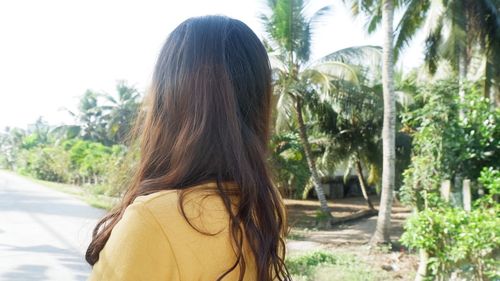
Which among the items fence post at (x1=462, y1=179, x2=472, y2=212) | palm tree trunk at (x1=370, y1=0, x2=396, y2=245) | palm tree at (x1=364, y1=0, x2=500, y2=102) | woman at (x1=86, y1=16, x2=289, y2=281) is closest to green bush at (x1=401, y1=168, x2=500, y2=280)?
fence post at (x1=462, y1=179, x2=472, y2=212)

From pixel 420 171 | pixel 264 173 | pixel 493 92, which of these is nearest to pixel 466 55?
pixel 493 92

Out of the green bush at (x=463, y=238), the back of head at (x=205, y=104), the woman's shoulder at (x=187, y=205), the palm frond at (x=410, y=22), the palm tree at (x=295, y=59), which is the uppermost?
the palm frond at (x=410, y=22)

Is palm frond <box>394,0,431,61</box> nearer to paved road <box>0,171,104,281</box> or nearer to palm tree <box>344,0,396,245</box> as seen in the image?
palm tree <box>344,0,396,245</box>

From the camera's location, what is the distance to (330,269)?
6012mm

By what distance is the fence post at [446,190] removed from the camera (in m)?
5.13

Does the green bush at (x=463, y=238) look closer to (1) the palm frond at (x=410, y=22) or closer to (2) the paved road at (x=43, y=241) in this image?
(2) the paved road at (x=43, y=241)

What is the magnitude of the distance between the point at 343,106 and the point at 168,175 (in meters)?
11.6

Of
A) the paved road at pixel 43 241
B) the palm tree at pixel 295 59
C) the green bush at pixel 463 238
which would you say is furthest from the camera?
the palm tree at pixel 295 59

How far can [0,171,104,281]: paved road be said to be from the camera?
19.3 feet

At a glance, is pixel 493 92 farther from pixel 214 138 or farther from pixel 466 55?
pixel 214 138

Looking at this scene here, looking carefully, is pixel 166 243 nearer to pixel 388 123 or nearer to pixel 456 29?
pixel 388 123

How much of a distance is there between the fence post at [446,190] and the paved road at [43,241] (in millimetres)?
4101

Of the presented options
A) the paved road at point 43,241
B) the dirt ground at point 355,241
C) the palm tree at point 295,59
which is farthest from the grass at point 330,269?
the palm tree at point 295,59

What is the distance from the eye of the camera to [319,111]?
518 inches
